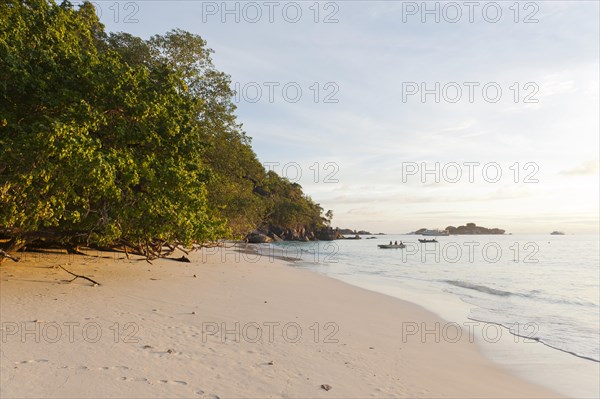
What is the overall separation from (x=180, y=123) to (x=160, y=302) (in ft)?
18.9

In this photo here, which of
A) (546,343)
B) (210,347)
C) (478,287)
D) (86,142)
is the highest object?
(86,142)

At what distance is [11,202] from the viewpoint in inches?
380

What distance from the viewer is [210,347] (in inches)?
279

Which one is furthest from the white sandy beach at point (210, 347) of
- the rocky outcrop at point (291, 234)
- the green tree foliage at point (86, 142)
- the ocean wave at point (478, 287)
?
the rocky outcrop at point (291, 234)

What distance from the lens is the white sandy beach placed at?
18.0 ft

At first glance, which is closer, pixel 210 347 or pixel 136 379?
pixel 136 379

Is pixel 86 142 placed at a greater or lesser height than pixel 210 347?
greater

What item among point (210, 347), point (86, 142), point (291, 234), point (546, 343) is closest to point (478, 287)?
point (546, 343)

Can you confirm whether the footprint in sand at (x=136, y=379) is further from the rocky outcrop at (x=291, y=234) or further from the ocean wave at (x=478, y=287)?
the rocky outcrop at (x=291, y=234)

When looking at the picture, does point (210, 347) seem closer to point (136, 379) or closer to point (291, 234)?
point (136, 379)

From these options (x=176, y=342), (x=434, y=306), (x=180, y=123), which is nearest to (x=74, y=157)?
(x=180, y=123)

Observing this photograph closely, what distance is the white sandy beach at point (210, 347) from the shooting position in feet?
18.0

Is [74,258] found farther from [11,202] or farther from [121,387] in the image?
[121,387]

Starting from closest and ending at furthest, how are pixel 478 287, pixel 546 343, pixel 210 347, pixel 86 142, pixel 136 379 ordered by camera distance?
pixel 136 379 < pixel 210 347 < pixel 86 142 < pixel 546 343 < pixel 478 287
